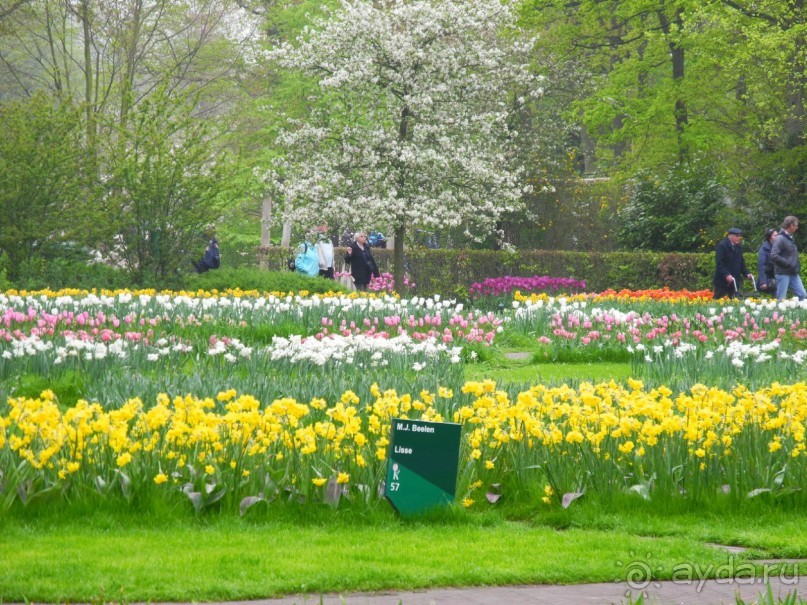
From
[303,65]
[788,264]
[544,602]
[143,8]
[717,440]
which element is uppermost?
[143,8]

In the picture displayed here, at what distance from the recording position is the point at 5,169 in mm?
18734

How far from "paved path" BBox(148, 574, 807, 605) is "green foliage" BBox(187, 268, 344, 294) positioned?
1470 cm

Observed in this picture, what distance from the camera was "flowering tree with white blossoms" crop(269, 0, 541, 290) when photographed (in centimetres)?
2427

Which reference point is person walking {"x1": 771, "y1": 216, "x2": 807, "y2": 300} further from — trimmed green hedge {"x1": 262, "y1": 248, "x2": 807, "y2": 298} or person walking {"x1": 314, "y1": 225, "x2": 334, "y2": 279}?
person walking {"x1": 314, "y1": 225, "x2": 334, "y2": 279}

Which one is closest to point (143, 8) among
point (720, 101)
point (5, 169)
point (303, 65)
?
point (303, 65)

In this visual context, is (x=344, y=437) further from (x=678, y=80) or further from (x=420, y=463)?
(x=678, y=80)

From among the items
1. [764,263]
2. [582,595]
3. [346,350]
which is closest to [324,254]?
[764,263]

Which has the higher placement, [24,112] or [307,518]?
[24,112]

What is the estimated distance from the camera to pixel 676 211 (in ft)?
92.0

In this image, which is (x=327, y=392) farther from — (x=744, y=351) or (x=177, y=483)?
(x=744, y=351)

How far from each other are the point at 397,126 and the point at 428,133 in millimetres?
1174

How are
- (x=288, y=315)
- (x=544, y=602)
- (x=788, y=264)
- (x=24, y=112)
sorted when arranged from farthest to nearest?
(x=24, y=112)
(x=788, y=264)
(x=288, y=315)
(x=544, y=602)

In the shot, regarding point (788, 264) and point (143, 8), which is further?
point (143, 8)

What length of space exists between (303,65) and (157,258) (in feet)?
22.8
